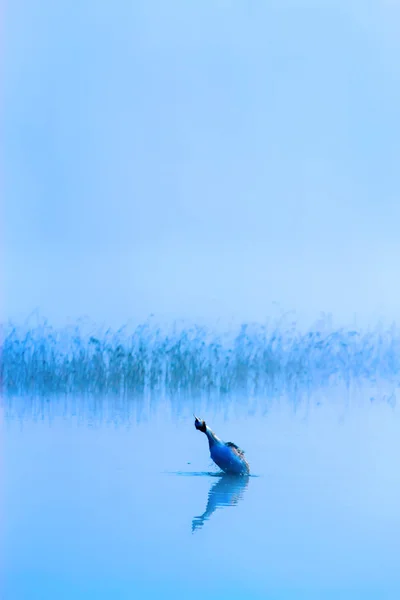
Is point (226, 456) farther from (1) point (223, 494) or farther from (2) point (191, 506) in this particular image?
(2) point (191, 506)

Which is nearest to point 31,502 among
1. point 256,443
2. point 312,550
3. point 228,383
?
point 312,550

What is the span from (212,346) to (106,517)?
Result: 3323 millimetres

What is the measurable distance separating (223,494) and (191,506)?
0.26m

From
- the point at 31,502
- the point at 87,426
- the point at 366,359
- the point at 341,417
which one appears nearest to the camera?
the point at 31,502

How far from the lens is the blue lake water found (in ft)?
10.9

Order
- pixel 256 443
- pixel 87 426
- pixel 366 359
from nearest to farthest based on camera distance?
pixel 256 443, pixel 87 426, pixel 366 359

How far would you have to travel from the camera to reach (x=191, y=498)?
4.22m

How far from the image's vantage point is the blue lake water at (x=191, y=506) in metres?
3.32

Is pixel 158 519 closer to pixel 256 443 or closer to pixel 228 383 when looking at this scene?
pixel 256 443

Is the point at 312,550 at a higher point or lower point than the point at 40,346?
lower

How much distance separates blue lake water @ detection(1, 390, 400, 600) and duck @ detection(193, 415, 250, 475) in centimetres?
6

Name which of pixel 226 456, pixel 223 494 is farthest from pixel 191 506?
pixel 226 456

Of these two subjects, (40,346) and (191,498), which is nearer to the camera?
(191,498)

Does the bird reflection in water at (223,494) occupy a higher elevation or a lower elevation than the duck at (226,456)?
lower
